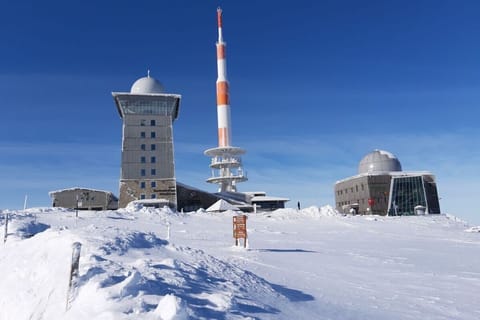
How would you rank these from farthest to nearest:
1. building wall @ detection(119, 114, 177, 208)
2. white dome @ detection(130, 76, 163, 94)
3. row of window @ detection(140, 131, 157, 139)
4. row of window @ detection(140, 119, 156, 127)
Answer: white dome @ detection(130, 76, 163, 94) < row of window @ detection(140, 119, 156, 127) < row of window @ detection(140, 131, 157, 139) < building wall @ detection(119, 114, 177, 208)

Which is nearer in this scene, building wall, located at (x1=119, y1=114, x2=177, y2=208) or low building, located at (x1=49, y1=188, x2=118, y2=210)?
building wall, located at (x1=119, y1=114, x2=177, y2=208)

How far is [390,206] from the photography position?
53.2 meters

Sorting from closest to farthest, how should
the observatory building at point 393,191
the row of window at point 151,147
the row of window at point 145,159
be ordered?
the row of window at point 145,159, the row of window at point 151,147, the observatory building at point 393,191

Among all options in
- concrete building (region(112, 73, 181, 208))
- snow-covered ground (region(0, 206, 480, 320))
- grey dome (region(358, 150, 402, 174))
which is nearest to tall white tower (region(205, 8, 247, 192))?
concrete building (region(112, 73, 181, 208))

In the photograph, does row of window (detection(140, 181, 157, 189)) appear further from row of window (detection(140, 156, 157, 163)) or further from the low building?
the low building

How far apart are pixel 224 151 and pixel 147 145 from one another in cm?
1261

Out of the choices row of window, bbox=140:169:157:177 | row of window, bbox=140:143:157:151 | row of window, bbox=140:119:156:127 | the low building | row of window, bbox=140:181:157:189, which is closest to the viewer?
row of window, bbox=140:181:157:189

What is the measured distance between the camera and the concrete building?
156 ft

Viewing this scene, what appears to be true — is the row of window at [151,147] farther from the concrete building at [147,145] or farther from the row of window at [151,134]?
the row of window at [151,134]

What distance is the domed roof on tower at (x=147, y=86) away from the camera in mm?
51500

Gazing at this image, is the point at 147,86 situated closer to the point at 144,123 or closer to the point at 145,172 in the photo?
the point at 144,123

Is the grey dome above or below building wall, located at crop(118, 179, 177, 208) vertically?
above

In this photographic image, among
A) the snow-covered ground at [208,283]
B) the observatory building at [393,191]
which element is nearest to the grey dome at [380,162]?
the observatory building at [393,191]

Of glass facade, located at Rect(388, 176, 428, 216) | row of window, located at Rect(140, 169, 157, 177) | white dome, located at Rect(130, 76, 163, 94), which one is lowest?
glass facade, located at Rect(388, 176, 428, 216)
